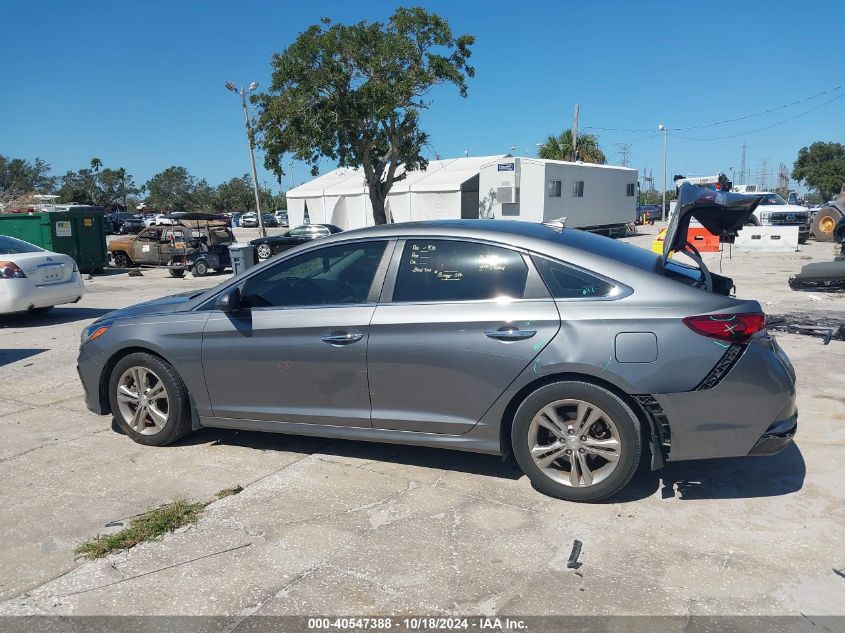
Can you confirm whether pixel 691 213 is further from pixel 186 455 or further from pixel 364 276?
pixel 186 455

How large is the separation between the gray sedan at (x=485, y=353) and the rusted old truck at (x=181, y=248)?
50.3ft

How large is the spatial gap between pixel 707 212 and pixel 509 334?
163 cm

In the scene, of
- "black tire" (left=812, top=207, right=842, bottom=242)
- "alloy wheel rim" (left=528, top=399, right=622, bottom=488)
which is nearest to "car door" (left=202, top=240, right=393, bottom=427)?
A: "alloy wheel rim" (left=528, top=399, right=622, bottom=488)

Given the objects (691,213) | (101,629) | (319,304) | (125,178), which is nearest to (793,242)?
(691,213)

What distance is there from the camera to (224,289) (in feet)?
15.4

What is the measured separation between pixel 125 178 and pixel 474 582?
3751 inches

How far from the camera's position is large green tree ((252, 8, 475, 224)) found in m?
24.1

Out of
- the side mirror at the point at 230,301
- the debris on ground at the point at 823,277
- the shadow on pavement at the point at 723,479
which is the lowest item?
the shadow on pavement at the point at 723,479

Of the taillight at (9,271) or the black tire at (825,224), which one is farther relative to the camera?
the black tire at (825,224)

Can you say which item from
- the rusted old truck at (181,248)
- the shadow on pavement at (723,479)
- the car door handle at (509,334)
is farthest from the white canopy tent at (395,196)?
the car door handle at (509,334)

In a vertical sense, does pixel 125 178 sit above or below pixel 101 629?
above

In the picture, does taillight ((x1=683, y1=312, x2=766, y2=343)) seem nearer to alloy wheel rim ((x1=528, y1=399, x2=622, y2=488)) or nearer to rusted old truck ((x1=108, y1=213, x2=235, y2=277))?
alloy wheel rim ((x1=528, y1=399, x2=622, y2=488))

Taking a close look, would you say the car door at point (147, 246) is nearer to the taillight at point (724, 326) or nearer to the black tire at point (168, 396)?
the black tire at point (168, 396)

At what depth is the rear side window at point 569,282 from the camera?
380 cm
